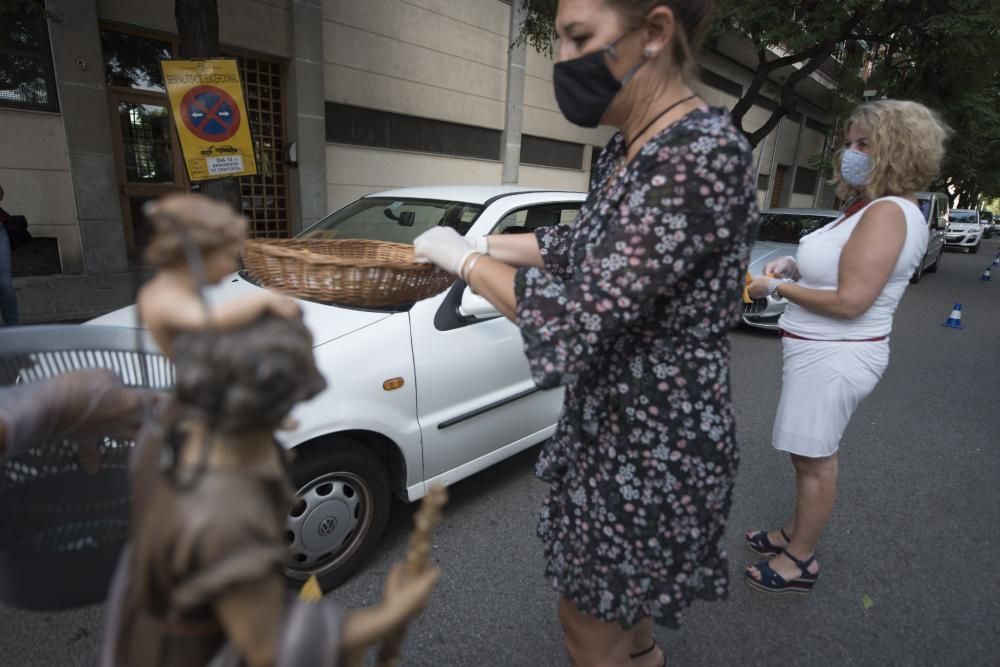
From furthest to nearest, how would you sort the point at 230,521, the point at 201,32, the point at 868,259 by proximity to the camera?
the point at 201,32
the point at 868,259
the point at 230,521

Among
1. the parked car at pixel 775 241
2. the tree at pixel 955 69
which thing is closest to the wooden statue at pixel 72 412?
the parked car at pixel 775 241

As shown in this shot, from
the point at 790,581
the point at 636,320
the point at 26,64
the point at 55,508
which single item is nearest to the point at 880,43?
Result: the point at 790,581

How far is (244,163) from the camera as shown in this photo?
4695 mm

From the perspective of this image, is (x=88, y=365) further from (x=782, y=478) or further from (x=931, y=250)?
(x=931, y=250)

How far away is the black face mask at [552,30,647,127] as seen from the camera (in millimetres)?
1211

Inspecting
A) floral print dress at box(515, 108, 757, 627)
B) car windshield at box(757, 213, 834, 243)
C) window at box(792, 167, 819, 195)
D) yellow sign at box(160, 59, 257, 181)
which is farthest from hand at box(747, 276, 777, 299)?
window at box(792, 167, 819, 195)

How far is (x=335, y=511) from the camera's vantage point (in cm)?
229

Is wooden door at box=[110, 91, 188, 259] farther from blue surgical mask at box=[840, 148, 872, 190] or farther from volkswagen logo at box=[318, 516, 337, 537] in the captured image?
blue surgical mask at box=[840, 148, 872, 190]

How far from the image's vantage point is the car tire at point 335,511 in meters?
2.19

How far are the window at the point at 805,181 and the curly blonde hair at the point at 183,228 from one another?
28.4 m

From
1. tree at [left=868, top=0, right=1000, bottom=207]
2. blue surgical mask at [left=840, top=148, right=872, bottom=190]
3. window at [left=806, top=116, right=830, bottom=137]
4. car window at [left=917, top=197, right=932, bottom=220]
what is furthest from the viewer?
window at [left=806, top=116, right=830, bottom=137]

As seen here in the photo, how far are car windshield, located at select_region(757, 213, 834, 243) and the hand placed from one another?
593 cm

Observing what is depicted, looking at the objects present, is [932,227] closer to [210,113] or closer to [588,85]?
[210,113]

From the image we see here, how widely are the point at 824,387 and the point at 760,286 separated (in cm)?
47
